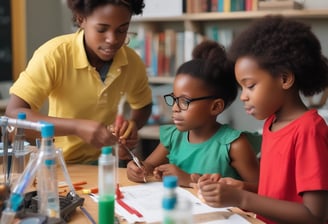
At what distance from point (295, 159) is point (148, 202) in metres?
0.42

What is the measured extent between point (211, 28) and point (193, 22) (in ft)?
0.64

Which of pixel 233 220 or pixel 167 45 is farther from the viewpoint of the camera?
→ pixel 167 45

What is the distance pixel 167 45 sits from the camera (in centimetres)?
326

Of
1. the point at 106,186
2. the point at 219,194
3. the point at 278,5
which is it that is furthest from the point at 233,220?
the point at 278,5

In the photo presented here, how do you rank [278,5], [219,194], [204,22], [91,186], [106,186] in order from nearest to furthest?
1. [106,186]
2. [219,194]
3. [91,186]
4. [278,5]
5. [204,22]

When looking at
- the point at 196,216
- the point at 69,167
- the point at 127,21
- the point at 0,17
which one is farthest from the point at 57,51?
the point at 0,17

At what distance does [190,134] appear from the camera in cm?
170

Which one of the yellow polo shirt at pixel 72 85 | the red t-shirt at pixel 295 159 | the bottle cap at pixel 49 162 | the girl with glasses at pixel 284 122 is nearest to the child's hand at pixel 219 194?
the girl with glasses at pixel 284 122

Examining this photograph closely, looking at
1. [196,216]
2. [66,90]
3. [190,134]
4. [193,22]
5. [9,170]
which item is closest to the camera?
[196,216]

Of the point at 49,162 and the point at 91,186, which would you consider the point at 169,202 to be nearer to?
the point at 49,162

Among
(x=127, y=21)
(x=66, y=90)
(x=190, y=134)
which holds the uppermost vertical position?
(x=127, y=21)

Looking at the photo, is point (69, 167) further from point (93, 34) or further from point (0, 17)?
point (0, 17)

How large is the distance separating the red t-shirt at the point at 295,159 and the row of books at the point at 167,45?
1.81 meters

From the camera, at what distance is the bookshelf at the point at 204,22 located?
2863 mm
